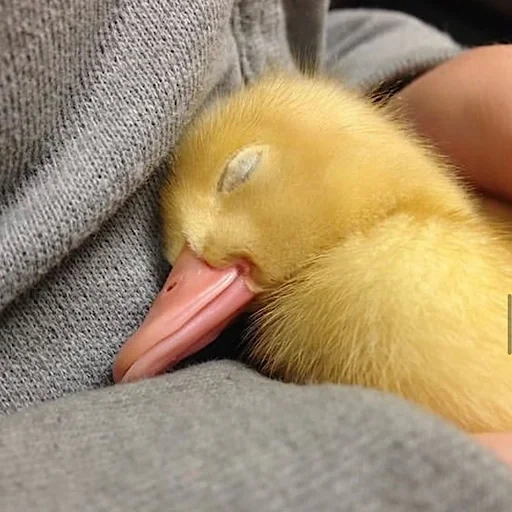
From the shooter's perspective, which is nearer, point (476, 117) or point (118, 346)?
point (118, 346)

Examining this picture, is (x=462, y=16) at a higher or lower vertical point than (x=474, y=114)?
lower

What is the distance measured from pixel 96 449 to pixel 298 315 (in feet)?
0.66

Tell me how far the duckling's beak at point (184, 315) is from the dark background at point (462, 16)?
72 cm

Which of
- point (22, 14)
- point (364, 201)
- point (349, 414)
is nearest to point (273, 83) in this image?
point (364, 201)

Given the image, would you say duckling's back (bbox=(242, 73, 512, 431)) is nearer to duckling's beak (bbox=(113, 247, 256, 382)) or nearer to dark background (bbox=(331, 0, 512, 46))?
duckling's beak (bbox=(113, 247, 256, 382))

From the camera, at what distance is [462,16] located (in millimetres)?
1289

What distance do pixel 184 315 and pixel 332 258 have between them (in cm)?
11

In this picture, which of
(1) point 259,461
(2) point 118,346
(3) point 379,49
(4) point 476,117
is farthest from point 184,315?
(3) point 379,49

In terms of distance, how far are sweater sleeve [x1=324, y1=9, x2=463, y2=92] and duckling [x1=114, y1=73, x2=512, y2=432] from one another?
170 mm

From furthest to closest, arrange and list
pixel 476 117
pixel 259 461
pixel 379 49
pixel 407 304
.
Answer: pixel 379 49, pixel 476 117, pixel 407 304, pixel 259 461

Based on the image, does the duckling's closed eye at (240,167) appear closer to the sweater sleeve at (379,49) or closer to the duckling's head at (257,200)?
the duckling's head at (257,200)

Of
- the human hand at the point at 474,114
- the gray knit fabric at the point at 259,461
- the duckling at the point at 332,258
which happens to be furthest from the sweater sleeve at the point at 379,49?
the gray knit fabric at the point at 259,461

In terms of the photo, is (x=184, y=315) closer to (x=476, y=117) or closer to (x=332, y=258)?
(x=332, y=258)

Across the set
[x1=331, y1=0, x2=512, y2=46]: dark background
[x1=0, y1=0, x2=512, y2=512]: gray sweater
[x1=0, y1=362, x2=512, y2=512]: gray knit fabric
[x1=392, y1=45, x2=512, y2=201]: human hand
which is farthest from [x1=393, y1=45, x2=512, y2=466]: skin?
[x1=331, y1=0, x2=512, y2=46]: dark background
